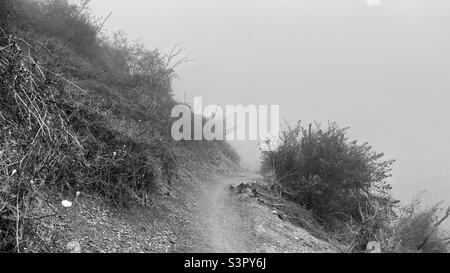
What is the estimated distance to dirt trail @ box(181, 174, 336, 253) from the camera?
28.5ft

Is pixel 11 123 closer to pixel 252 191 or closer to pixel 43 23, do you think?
pixel 252 191

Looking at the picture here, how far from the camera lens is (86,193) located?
7.78 metres

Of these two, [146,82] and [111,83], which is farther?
[146,82]

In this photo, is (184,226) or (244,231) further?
(244,231)

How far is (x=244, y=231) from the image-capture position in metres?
9.54

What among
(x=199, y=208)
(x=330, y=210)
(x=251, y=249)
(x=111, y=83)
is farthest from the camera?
(x=111, y=83)

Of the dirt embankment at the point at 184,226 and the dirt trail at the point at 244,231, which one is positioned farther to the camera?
the dirt trail at the point at 244,231

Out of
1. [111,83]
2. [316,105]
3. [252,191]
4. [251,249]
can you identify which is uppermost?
[316,105]

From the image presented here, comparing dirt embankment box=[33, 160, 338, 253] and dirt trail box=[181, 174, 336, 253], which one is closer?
dirt embankment box=[33, 160, 338, 253]

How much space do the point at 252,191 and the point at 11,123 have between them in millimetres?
7593

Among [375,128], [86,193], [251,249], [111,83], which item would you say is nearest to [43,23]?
[111,83]

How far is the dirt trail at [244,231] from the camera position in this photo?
868 centimetres

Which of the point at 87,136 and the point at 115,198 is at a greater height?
the point at 87,136

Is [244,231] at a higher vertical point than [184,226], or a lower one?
lower
